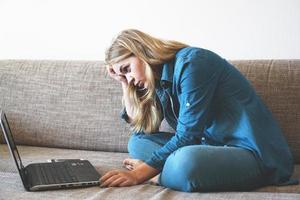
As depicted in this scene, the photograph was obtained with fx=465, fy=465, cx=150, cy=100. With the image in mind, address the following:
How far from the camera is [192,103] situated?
1431 mm

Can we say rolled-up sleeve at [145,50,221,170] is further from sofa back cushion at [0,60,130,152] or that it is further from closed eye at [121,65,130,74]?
sofa back cushion at [0,60,130,152]

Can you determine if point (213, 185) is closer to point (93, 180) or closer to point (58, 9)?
point (93, 180)

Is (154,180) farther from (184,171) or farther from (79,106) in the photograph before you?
(79,106)

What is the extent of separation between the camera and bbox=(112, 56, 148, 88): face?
155 cm

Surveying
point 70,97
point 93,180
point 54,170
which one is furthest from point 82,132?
point 93,180

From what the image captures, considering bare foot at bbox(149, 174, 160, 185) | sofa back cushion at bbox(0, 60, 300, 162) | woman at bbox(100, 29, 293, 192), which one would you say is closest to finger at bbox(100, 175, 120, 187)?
woman at bbox(100, 29, 293, 192)

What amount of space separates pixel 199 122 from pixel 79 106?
697mm

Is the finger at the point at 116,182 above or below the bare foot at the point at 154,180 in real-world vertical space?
above

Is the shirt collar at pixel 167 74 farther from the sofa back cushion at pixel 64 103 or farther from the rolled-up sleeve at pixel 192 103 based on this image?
the sofa back cushion at pixel 64 103

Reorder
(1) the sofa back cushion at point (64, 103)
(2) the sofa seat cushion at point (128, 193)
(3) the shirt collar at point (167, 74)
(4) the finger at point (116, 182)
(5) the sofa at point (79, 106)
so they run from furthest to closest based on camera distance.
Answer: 1. (1) the sofa back cushion at point (64, 103)
2. (5) the sofa at point (79, 106)
3. (3) the shirt collar at point (167, 74)
4. (4) the finger at point (116, 182)
5. (2) the sofa seat cushion at point (128, 193)

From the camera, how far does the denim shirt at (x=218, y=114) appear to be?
56.3 inches

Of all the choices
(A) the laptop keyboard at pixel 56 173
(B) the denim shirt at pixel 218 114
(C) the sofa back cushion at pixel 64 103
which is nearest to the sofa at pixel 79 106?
(C) the sofa back cushion at pixel 64 103

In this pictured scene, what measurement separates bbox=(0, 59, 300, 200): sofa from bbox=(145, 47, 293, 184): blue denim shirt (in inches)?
9.1

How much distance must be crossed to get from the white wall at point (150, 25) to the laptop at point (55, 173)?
28.9 inches
